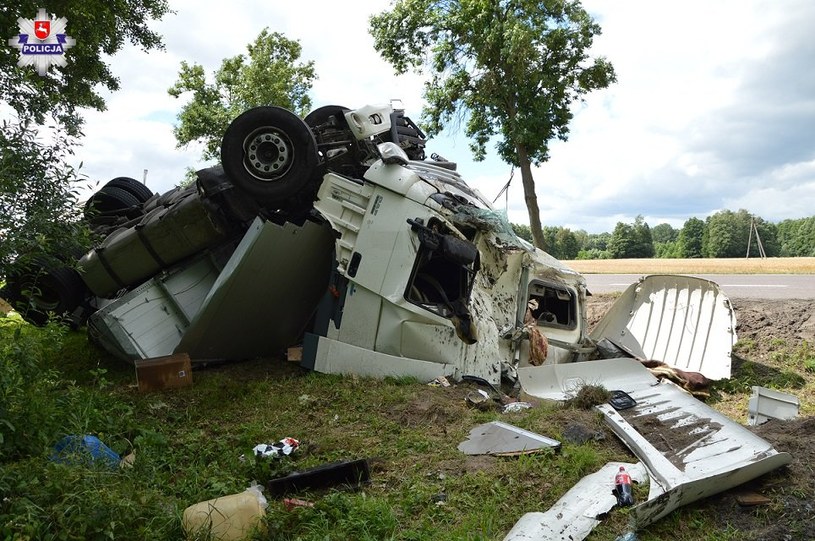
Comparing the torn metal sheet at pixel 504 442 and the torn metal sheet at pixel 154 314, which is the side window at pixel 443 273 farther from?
the torn metal sheet at pixel 154 314

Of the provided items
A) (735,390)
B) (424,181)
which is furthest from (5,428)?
(735,390)

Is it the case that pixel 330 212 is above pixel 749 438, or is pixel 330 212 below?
above

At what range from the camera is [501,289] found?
6172 mm

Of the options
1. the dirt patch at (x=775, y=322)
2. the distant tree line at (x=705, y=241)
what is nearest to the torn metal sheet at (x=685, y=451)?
the dirt patch at (x=775, y=322)

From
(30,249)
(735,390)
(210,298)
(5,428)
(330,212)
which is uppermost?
(330,212)

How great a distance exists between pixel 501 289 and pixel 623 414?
2106 mm

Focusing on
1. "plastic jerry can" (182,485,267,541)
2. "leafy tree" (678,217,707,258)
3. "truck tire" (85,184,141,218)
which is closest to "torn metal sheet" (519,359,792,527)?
"plastic jerry can" (182,485,267,541)

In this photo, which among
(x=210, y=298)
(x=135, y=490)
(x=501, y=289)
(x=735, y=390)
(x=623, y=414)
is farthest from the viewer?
(x=735, y=390)

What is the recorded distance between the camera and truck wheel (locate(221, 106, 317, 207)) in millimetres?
5777

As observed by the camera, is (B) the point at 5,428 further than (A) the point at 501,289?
No

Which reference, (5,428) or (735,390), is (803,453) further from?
(5,428)

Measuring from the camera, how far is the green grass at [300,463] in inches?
110

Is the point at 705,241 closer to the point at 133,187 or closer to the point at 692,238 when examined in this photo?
the point at 692,238

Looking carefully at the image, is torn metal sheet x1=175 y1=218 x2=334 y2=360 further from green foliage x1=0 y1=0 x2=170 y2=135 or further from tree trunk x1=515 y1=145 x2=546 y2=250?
tree trunk x1=515 y1=145 x2=546 y2=250
